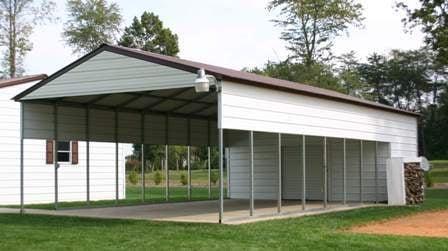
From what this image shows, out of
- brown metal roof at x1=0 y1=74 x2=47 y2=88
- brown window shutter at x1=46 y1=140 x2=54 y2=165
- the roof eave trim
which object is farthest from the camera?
brown window shutter at x1=46 y1=140 x2=54 y2=165

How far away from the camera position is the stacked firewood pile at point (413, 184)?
64.6 ft

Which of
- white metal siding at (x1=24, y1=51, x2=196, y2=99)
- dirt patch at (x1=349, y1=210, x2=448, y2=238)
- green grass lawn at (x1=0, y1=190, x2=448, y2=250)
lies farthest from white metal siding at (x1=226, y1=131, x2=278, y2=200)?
green grass lawn at (x1=0, y1=190, x2=448, y2=250)

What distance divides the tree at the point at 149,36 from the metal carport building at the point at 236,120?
22630 millimetres

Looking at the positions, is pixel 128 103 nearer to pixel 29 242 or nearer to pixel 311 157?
pixel 311 157

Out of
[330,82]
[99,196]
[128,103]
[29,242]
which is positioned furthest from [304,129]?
[330,82]

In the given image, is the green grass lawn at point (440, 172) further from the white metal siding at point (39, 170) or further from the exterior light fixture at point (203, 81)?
the exterior light fixture at point (203, 81)

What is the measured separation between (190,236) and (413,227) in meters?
4.69

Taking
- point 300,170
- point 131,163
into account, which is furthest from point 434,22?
point 131,163

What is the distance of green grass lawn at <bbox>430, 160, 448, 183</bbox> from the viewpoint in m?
41.3

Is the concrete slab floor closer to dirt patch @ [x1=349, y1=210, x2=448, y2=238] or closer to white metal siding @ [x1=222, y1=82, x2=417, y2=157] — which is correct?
white metal siding @ [x1=222, y1=82, x2=417, y2=157]

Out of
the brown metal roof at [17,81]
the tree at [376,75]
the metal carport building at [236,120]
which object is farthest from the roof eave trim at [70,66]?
the tree at [376,75]

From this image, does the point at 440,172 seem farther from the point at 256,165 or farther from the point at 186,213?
the point at 186,213

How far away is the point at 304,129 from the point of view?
1652cm

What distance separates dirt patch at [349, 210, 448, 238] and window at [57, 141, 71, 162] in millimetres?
11857
